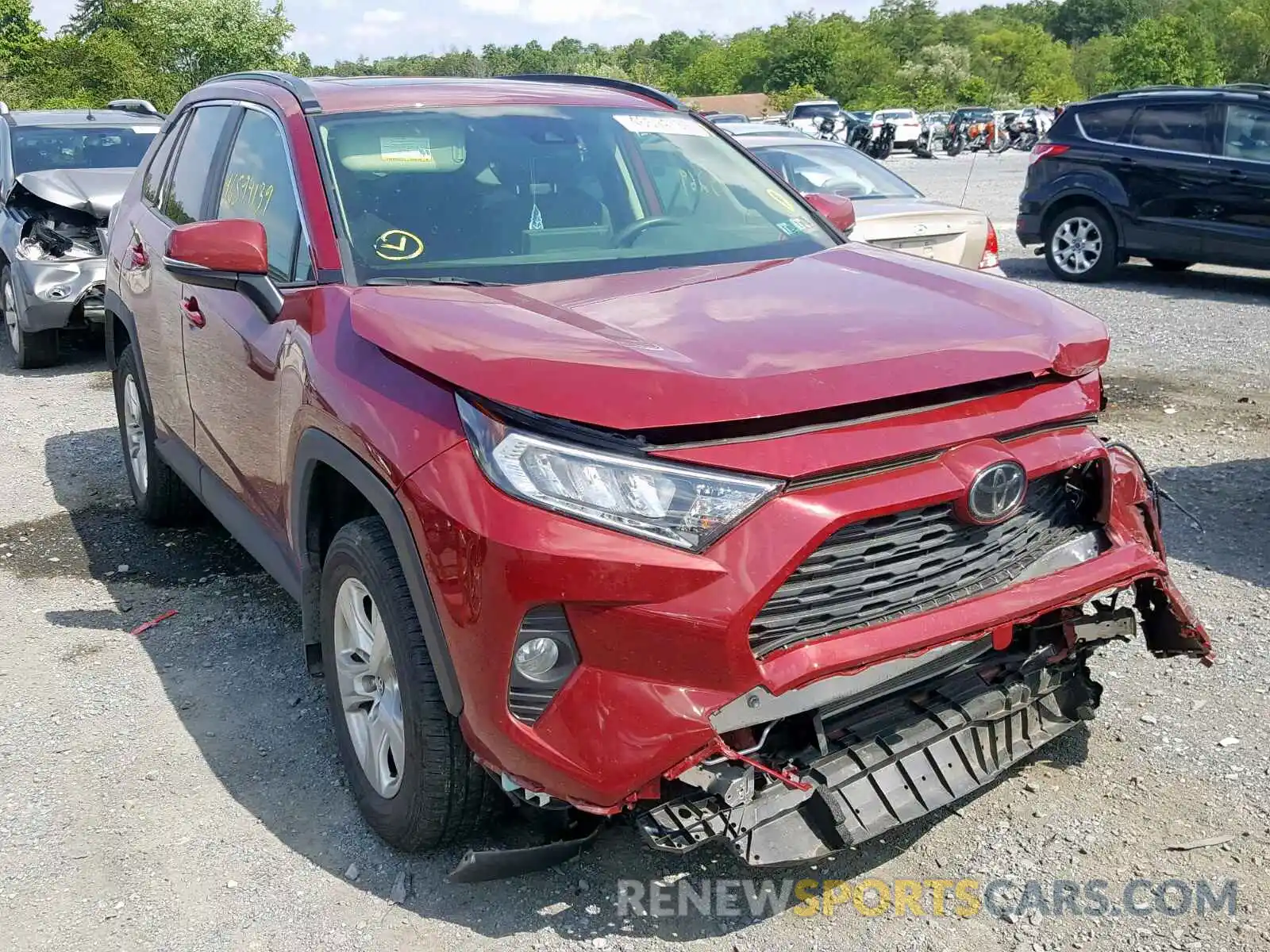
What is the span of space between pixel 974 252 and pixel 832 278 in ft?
17.5

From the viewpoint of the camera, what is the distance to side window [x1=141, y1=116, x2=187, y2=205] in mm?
5069

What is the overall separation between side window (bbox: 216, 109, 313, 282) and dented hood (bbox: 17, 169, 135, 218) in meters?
4.93

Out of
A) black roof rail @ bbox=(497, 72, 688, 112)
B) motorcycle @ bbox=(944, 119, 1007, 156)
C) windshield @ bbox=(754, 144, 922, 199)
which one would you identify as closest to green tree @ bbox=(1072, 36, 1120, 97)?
motorcycle @ bbox=(944, 119, 1007, 156)

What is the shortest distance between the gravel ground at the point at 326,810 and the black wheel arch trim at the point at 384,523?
0.57 m

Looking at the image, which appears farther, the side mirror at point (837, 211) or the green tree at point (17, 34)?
the green tree at point (17, 34)

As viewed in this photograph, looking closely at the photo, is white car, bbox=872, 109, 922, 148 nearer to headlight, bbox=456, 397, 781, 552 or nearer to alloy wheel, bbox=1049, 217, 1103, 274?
alloy wheel, bbox=1049, 217, 1103, 274

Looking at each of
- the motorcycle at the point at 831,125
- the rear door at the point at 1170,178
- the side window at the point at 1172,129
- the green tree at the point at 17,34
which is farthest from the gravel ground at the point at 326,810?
the green tree at the point at 17,34

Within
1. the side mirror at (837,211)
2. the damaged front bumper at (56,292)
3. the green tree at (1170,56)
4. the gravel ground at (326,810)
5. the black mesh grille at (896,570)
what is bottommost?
the gravel ground at (326,810)

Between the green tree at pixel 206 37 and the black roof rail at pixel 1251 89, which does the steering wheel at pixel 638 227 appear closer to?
the black roof rail at pixel 1251 89

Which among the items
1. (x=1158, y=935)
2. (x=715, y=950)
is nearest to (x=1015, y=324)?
(x=1158, y=935)

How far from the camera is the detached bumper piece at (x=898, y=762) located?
2.55 metres

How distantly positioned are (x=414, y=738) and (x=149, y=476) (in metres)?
3.06

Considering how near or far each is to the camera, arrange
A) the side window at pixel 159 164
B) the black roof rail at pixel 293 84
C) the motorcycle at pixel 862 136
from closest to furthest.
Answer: the black roof rail at pixel 293 84 → the side window at pixel 159 164 → the motorcycle at pixel 862 136

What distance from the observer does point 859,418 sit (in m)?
2.53
